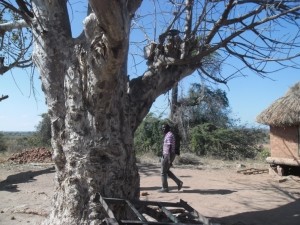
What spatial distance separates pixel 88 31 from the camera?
4.77 meters

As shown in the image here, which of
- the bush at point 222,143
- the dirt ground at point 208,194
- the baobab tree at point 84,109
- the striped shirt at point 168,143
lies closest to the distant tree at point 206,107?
the bush at point 222,143

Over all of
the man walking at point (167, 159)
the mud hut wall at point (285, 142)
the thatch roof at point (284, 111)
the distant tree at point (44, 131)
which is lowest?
the man walking at point (167, 159)

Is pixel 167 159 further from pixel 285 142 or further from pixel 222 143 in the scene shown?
pixel 222 143

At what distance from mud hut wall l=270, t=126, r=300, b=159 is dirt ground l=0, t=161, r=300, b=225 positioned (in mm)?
744

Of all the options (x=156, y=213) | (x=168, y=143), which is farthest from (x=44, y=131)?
(x=156, y=213)

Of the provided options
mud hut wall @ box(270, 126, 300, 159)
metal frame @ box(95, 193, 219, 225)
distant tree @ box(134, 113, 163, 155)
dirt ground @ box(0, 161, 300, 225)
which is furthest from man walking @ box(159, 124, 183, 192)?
distant tree @ box(134, 113, 163, 155)

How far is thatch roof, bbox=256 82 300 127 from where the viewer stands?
41.9ft

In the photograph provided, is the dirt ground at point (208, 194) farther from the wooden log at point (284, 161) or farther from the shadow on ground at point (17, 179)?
the wooden log at point (284, 161)

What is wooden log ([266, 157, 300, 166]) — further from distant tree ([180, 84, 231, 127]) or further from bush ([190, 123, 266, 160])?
distant tree ([180, 84, 231, 127])

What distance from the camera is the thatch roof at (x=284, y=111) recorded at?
12.8 metres

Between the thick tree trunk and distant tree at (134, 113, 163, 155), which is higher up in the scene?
distant tree at (134, 113, 163, 155)

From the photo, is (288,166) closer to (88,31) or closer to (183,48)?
(183,48)

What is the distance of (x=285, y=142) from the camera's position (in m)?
13.3

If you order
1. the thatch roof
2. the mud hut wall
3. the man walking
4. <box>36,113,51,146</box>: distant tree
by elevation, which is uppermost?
<box>36,113,51,146</box>: distant tree
